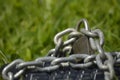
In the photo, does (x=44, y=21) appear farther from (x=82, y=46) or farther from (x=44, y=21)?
(x=82, y=46)

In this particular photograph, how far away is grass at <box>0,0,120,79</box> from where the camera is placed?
3.19m

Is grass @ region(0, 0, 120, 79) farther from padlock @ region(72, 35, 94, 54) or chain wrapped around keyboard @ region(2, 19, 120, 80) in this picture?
chain wrapped around keyboard @ region(2, 19, 120, 80)

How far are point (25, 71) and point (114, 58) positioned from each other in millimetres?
331

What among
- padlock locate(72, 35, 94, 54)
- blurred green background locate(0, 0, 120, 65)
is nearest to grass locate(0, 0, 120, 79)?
blurred green background locate(0, 0, 120, 65)

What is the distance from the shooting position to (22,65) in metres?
1.78

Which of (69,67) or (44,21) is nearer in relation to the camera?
(69,67)

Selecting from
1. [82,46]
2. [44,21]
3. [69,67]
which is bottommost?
[69,67]

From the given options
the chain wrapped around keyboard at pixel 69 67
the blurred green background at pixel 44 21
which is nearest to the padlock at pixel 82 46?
the chain wrapped around keyboard at pixel 69 67

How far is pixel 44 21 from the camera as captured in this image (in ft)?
12.6

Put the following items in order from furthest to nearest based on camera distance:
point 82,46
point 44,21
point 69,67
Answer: point 44,21
point 82,46
point 69,67

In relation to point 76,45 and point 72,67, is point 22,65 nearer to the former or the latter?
point 72,67

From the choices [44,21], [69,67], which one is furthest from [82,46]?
[44,21]

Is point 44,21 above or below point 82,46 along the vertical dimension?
above

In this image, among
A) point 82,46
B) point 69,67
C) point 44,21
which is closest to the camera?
point 69,67
